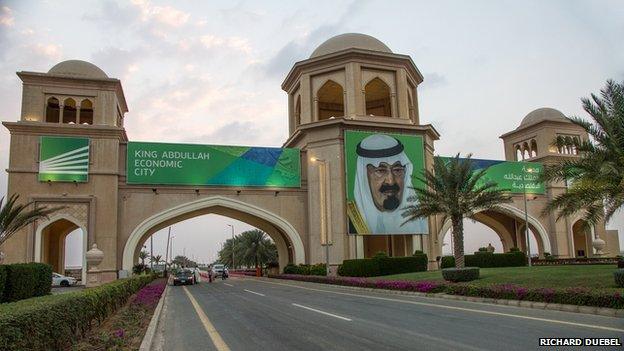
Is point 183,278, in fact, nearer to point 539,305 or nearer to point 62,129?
point 62,129

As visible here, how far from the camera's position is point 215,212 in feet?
121

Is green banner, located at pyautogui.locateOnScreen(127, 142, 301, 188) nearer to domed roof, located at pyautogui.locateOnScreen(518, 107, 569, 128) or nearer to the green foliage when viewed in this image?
the green foliage

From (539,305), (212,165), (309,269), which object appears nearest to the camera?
(539,305)

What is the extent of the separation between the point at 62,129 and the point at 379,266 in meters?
22.1

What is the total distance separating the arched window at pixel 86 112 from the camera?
114 feet

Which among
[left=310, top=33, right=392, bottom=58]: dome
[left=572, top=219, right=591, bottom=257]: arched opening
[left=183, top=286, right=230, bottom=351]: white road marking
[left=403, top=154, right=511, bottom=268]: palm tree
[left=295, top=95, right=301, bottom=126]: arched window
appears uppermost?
[left=310, top=33, right=392, bottom=58]: dome

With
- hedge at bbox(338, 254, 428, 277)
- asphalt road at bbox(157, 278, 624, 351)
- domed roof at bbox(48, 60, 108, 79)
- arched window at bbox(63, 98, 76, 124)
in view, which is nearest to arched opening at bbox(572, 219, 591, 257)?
hedge at bbox(338, 254, 428, 277)

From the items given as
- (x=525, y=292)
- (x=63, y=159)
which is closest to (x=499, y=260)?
(x=525, y=292)

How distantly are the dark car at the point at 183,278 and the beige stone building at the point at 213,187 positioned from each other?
3.39 metres

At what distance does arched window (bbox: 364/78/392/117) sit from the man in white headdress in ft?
24.6

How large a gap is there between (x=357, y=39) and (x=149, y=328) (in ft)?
107

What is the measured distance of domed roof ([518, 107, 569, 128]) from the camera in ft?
153

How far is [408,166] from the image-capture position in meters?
35.9

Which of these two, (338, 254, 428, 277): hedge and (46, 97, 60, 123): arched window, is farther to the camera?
(46, 97, 60, 123): arched window
